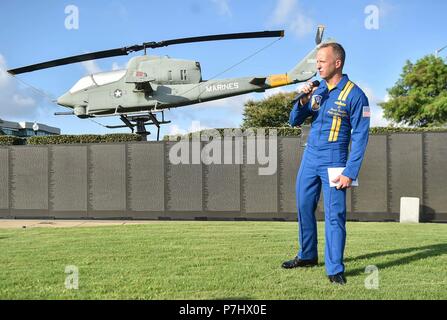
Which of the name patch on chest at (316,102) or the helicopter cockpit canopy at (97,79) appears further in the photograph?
the helicopter cockpit canopy at (97,79)

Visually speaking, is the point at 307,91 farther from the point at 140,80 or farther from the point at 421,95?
the point at 421,95

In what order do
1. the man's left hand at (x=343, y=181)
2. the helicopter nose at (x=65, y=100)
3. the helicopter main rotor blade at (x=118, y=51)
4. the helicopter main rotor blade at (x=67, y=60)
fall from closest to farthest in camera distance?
the man's left hand at (x=343, y=181) < the helicopter main rotor blade at (x=118, y=51) < the helicopter main rotor blade at (x=67, y=60) < the helicopter nose at (x=65, y=100)

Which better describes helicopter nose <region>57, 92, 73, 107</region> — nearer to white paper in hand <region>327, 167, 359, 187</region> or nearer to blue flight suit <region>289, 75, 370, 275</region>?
blue flight suit <region>289, 75, 370, 275</region>

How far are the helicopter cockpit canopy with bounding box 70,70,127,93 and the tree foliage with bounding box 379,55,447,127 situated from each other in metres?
24.9

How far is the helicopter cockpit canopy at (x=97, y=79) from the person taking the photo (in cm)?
1437

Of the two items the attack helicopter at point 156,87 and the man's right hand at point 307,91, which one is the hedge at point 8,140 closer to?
the attack helicopter at point 156,87

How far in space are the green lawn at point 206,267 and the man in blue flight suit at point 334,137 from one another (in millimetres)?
406

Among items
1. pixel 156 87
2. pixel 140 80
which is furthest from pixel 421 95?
pixel 140 80

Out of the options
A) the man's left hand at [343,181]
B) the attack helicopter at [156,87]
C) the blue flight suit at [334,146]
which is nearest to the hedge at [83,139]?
the attack helicopter at [156,87]

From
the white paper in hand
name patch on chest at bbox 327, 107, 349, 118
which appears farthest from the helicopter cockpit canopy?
the white paper in hand

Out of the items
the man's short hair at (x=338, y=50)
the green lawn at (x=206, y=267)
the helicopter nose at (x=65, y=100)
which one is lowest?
the green lawn at (x=206, y=267)

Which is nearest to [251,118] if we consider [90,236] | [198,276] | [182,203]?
[182,203]
